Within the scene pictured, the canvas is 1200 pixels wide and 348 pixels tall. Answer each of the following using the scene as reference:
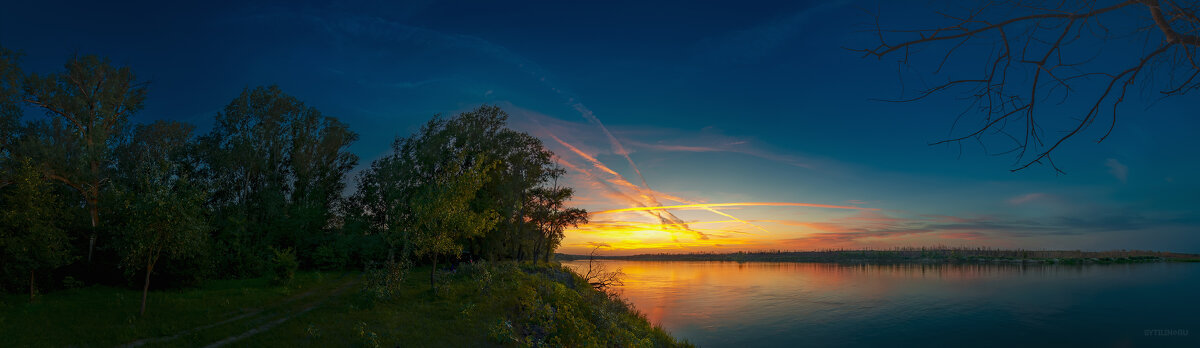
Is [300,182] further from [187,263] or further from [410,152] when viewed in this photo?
[187,263]

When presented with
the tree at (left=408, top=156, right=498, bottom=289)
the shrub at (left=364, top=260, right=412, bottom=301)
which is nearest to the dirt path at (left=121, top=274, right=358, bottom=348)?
the shrub at (left=364, top=260, right=412, bottom=301)

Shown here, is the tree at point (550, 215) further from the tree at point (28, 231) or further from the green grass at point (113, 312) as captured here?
the tree at point (28, 231)

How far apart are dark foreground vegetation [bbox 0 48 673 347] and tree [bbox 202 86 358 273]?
0.61ft

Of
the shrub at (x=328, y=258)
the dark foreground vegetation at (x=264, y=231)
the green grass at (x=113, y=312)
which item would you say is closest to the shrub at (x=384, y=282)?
the dark foreground vegetation at (x=264, y=231)

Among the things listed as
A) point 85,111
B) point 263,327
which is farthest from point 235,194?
point 263,327

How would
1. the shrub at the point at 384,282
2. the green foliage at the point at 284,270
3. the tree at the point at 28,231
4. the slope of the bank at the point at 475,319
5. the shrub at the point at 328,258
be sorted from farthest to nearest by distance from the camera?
the shrub at the point at 328,258
the green foliage at the point at 284,270
the tree at the point at 28,231
the shrub at the point at 384,282
the slope of the bank at the point at 475,319

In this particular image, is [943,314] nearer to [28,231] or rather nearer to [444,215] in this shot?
[444,215]

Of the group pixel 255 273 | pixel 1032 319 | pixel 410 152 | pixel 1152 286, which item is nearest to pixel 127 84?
pixel 255 273

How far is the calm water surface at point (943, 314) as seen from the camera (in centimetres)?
3022

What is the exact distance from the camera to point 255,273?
1511 inches

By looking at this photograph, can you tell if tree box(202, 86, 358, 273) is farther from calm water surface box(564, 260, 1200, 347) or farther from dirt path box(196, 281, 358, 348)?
calm water surface box(564, 260, 1200, 347)

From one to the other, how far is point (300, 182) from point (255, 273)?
1546 cm

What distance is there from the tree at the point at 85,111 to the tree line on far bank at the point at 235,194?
9 centimetres

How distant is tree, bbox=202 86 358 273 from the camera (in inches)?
1773
